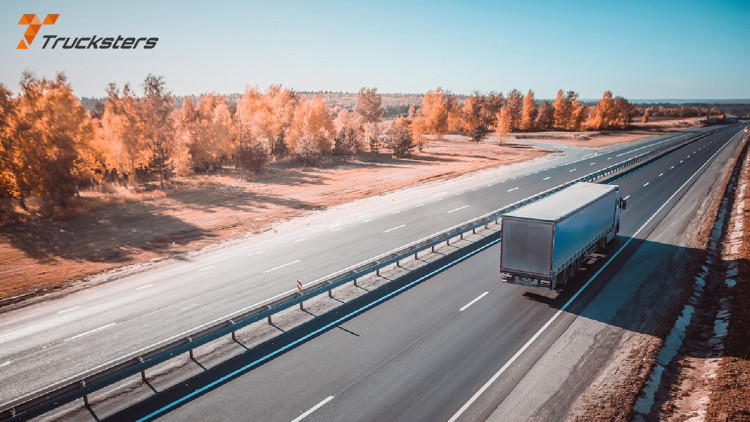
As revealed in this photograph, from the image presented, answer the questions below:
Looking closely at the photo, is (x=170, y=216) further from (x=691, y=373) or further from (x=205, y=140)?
(x=691, y=373)

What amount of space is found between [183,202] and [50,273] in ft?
54.5

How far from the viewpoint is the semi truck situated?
13742 millimetres

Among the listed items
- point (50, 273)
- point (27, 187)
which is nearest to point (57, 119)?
point (27, 187)

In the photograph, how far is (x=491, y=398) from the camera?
9484 millimetres

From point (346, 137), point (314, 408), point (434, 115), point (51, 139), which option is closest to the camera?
point (314, 408)

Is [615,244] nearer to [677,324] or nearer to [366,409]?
[677,324]

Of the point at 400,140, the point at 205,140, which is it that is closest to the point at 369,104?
the point at 400,140

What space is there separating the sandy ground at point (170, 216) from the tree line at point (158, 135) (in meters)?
2.86

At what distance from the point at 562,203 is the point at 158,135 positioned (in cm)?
4903

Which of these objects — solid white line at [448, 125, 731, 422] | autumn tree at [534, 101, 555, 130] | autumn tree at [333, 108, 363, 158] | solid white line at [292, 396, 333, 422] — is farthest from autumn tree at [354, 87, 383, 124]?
solid white line at [292, 396, 333, 422]

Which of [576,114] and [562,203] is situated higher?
[576,114]

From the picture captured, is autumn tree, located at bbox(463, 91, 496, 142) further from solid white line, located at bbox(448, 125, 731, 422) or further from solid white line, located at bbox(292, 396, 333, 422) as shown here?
solid white line, located at bbox(292, 396, 333, 422)

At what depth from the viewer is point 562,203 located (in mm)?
16094

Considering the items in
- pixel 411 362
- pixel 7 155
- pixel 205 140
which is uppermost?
pixel 205 140
